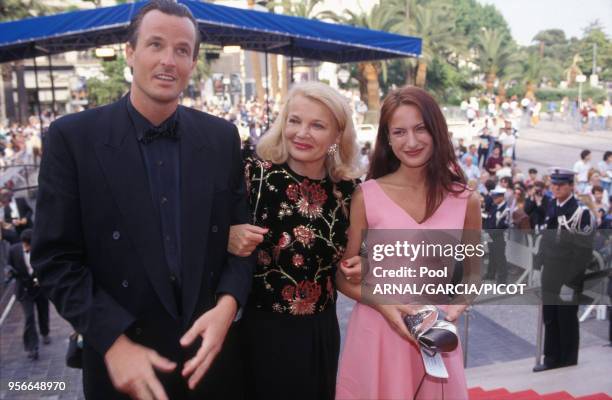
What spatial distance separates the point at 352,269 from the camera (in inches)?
87.8

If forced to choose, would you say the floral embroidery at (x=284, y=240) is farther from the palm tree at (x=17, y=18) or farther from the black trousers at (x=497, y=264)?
the palm tree at (x=17, y=18)

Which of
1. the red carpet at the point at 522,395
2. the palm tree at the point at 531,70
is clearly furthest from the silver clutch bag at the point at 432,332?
the palm tree at the point at 531,70

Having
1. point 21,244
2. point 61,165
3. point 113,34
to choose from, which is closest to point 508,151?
point 113,34

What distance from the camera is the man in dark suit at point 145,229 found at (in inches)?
61.0

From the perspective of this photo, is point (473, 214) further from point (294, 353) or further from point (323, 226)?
point (294, 353)

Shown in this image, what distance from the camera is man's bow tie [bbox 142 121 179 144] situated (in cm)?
170

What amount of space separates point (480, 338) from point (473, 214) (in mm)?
4286

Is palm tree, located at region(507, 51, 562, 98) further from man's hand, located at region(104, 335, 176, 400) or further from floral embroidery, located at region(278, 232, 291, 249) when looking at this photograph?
man's hand, located at region(104, 335, 176, 400)

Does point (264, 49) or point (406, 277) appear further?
point (264, 49)

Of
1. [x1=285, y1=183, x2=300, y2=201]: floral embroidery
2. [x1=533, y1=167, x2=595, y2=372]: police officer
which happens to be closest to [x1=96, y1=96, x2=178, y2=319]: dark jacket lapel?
[x1=285, y1=183, x2=300, y2=201]: floral embroidery

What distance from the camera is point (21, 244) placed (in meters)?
6.32

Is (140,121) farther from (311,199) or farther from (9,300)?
(9,300)

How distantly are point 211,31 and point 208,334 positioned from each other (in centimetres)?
950

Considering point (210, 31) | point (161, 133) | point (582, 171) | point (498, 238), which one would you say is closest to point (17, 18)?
point (210, 31)
